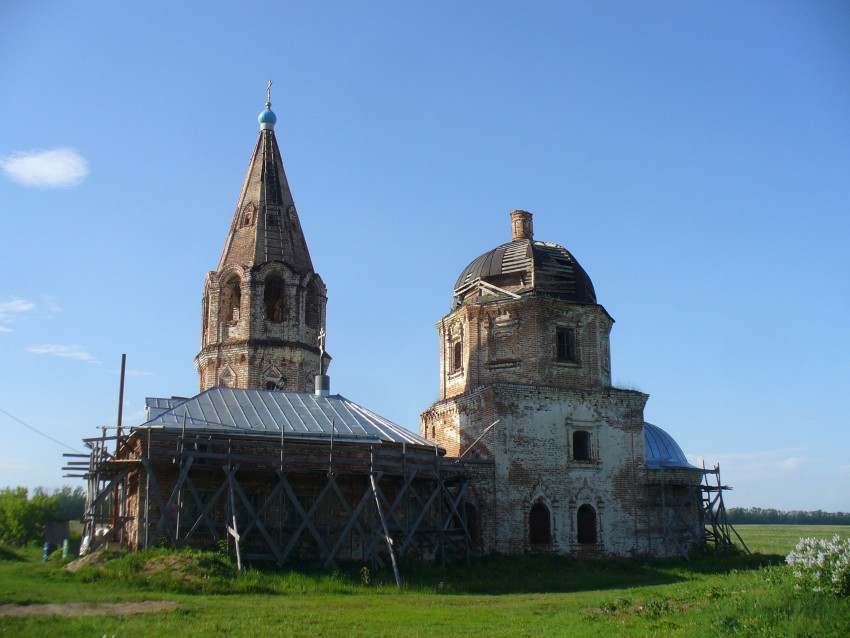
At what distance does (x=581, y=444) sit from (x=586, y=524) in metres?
2.31

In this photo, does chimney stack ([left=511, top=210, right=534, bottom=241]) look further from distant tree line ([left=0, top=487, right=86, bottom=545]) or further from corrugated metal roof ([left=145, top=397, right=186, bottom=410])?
distant tree line ([left=0, top=487, right=86, bottom=545])

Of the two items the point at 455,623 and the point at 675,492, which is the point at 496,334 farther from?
the point at 455,623

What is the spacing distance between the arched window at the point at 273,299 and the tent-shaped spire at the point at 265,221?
29.6 inches

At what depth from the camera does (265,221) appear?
30.4m

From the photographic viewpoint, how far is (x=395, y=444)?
74.6 feet

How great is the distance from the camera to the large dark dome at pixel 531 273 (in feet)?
91.0

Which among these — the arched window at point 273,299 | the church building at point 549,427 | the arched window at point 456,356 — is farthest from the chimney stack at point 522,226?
the arched window at point 273,299

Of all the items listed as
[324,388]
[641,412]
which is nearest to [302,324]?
[324,388]

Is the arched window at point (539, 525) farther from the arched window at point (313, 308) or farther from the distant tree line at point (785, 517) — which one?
→ the distant tree line at point (785, 517)

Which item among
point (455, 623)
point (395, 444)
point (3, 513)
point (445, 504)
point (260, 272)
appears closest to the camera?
point (455, 623)

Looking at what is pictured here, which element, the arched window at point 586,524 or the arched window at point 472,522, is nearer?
the arched window at point 472,522

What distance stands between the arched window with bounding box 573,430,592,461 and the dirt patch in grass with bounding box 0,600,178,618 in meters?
14.6

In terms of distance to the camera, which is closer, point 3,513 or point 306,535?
point 306,535

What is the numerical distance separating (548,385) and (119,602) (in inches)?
573
